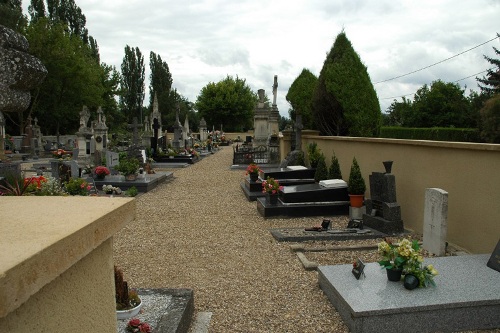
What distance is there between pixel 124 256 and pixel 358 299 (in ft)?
12.0

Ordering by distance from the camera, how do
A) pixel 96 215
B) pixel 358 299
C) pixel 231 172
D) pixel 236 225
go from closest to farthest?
pixel 96 215, pixel 358 299, pixel 236 225, pixel 231 172

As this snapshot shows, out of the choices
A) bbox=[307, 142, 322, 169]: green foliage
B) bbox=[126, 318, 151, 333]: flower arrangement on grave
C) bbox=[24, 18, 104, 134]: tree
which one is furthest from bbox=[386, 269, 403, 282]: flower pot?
bbox=[24, 18, 104, 134]: tree

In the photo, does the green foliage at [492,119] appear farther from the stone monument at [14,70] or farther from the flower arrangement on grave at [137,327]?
the stone monument at [14,70]

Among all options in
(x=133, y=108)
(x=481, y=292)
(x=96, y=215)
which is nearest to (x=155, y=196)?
(x=481, y=292)

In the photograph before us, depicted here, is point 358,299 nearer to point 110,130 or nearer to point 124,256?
point 124,256

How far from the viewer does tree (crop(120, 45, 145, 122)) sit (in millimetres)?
52562

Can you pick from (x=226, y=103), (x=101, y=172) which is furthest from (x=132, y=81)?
(x=101, y=172)

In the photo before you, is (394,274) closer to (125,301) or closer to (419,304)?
(419,304)

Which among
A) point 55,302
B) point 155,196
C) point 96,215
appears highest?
point 96,215

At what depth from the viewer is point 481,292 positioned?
13.3 feet

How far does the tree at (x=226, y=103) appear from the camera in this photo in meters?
54.4

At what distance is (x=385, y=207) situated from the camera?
725cm

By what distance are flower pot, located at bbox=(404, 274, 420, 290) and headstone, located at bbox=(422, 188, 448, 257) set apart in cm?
207

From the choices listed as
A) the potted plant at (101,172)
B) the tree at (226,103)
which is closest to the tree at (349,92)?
the potted plant at (101,172)
